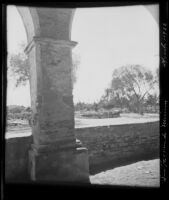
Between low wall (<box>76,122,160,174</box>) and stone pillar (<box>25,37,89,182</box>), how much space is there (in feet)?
4.45

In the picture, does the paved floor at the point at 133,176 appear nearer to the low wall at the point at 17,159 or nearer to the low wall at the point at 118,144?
the low wall at the point at 118,144

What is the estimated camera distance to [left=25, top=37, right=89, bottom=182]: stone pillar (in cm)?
450

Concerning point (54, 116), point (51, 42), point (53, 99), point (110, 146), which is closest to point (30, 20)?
point (51, 42)

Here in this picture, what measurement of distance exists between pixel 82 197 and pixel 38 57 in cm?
264

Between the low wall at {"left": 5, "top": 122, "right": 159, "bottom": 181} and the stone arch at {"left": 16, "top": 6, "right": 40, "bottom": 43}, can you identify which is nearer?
the stone arch at {"left": 16, "top": 6, "right": 40, "bottom": 43}

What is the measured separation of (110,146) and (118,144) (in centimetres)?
29

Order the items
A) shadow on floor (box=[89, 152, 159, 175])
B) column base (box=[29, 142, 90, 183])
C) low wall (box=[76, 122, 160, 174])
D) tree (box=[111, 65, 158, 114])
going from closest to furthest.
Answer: column base (box=[29, 142, 90, 183])
shadow on floor (box=[89, 152, 159, 175])
low wall (box=[76, 122, 160, 174])
tree (box=[111, 65, 158, 114])

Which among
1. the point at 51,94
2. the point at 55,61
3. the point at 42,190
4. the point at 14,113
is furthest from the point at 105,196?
the point at 14,113

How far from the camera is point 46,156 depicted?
14.7ft

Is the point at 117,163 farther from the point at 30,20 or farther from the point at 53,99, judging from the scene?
the point at 30,20

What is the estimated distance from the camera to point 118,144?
22.1 feet

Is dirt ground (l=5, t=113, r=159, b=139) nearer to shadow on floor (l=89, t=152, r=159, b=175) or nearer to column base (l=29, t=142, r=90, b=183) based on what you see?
shadow on floor (l=89, t=152, r=159, b=175)

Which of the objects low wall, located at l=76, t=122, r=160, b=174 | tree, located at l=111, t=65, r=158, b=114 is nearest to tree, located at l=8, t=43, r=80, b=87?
tree, located at l=111, t=65, r=158, b=114

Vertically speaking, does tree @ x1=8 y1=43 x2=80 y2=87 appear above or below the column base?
above
